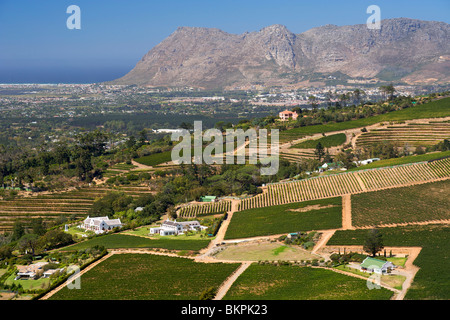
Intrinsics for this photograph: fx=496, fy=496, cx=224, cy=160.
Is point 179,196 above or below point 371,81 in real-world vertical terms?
below

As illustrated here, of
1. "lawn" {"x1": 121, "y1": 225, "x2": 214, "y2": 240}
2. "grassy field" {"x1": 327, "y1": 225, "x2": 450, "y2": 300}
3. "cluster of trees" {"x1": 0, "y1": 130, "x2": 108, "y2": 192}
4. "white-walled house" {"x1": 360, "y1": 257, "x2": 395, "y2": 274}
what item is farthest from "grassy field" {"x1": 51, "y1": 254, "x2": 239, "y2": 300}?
"cluster of trees" {"x1": 0, "y1": 130, "x2": 108, "y2": 192}

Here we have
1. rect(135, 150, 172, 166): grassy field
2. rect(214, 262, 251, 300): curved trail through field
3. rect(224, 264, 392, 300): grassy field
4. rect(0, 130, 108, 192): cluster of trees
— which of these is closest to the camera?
rect(224, 264, 392, 300): grassy field

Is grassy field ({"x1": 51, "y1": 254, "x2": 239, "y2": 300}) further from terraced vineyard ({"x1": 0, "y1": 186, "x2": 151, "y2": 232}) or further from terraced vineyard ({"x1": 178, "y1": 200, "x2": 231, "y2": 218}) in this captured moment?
terraced vineyard ({"x1": 0, "y1": 186, "x2": 151, "y2": 232})

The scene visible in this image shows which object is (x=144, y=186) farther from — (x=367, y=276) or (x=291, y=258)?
(x=367, y=276)

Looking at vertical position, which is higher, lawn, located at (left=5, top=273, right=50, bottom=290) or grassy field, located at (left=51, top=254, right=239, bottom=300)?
grassy field, located at (left=51, top=254, right=239, bottom=300)

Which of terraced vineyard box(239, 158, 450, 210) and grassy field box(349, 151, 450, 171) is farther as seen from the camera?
grassy field box(349, 151, 450, 171)

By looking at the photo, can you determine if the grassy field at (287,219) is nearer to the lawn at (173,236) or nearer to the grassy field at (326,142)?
the lawn at (173,236)

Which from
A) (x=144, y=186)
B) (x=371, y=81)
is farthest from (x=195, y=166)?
(x=371, y=81)

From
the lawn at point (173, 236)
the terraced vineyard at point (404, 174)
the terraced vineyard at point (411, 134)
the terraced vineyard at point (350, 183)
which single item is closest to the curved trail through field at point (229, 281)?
the lawn at point (173, 236)
